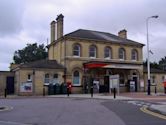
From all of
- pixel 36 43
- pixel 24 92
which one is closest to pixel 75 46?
pixel 24 92

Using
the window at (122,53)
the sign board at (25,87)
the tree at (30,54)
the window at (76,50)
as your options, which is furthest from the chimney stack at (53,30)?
the tree at (30,54)

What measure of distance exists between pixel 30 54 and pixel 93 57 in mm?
38679

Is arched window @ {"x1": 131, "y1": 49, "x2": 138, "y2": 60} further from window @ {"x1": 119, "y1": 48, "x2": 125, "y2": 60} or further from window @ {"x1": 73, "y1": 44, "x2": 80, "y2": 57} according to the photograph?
window @ {"x1": 73, "y1": 44, "x2": 80, "y2": 57}

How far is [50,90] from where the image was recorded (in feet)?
137

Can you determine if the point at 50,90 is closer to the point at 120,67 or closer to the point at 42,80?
the point at 42,80

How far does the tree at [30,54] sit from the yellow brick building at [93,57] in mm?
30552

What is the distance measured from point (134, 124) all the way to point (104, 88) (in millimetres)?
34093

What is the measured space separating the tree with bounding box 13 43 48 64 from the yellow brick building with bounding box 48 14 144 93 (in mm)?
30552

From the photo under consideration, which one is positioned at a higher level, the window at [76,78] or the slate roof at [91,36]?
the slate roof at [91,36]

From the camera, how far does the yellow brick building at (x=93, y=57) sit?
147 feet

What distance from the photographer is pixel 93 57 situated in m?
46.9

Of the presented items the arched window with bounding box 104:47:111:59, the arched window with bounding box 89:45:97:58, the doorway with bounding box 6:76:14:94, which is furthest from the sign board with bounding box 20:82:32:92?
the arched window with bounding box 104:47:111:59

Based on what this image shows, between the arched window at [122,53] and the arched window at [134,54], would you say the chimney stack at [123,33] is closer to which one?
the arched window at [134,54]

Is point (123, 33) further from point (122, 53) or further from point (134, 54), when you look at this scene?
point (122, 53)
